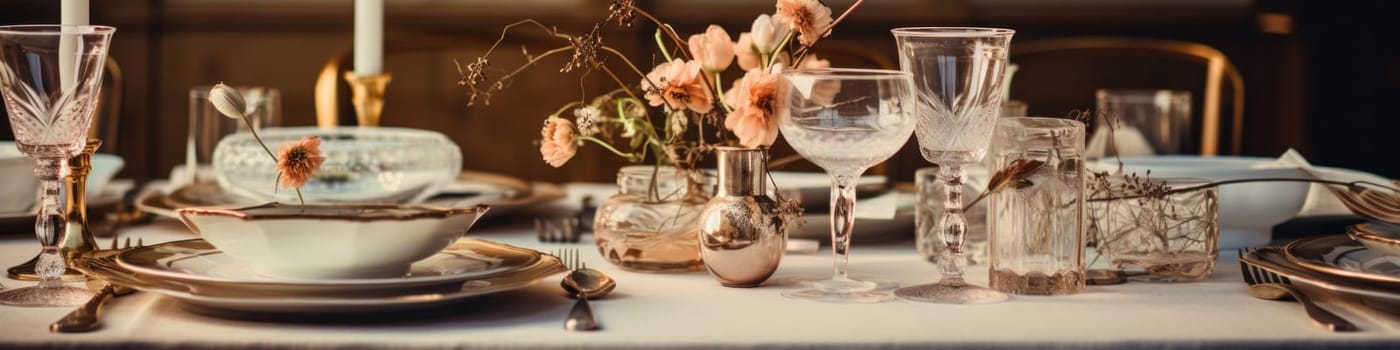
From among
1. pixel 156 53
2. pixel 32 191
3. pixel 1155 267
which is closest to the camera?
pixel 1155 267

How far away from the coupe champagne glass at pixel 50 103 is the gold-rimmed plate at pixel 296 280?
0.15 feet

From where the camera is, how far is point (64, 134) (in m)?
0.96

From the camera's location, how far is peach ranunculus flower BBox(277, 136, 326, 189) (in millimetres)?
1050

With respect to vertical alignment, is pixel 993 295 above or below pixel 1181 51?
below

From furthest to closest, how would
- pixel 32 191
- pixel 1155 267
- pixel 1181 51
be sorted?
pixel 1181 51
pixel 32 191
pixel 1155 267

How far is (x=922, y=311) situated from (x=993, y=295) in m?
0.08

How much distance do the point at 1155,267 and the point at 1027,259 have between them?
12 centimetres

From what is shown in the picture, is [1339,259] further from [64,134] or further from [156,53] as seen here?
[156,53]

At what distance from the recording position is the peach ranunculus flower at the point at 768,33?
108 centimetres

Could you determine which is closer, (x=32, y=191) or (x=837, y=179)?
(x=837, y=179)

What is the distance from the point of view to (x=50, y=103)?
96 centimetres

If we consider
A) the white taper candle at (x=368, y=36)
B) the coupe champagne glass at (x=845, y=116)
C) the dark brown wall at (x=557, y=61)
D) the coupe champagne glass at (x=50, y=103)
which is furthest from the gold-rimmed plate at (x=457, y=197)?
the dark brown wall at (x=557, y=61)

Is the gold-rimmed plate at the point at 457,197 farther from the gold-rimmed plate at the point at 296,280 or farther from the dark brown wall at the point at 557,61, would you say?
the dark brown wall at the point at 557,61

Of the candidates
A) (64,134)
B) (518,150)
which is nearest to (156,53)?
(518,150)
